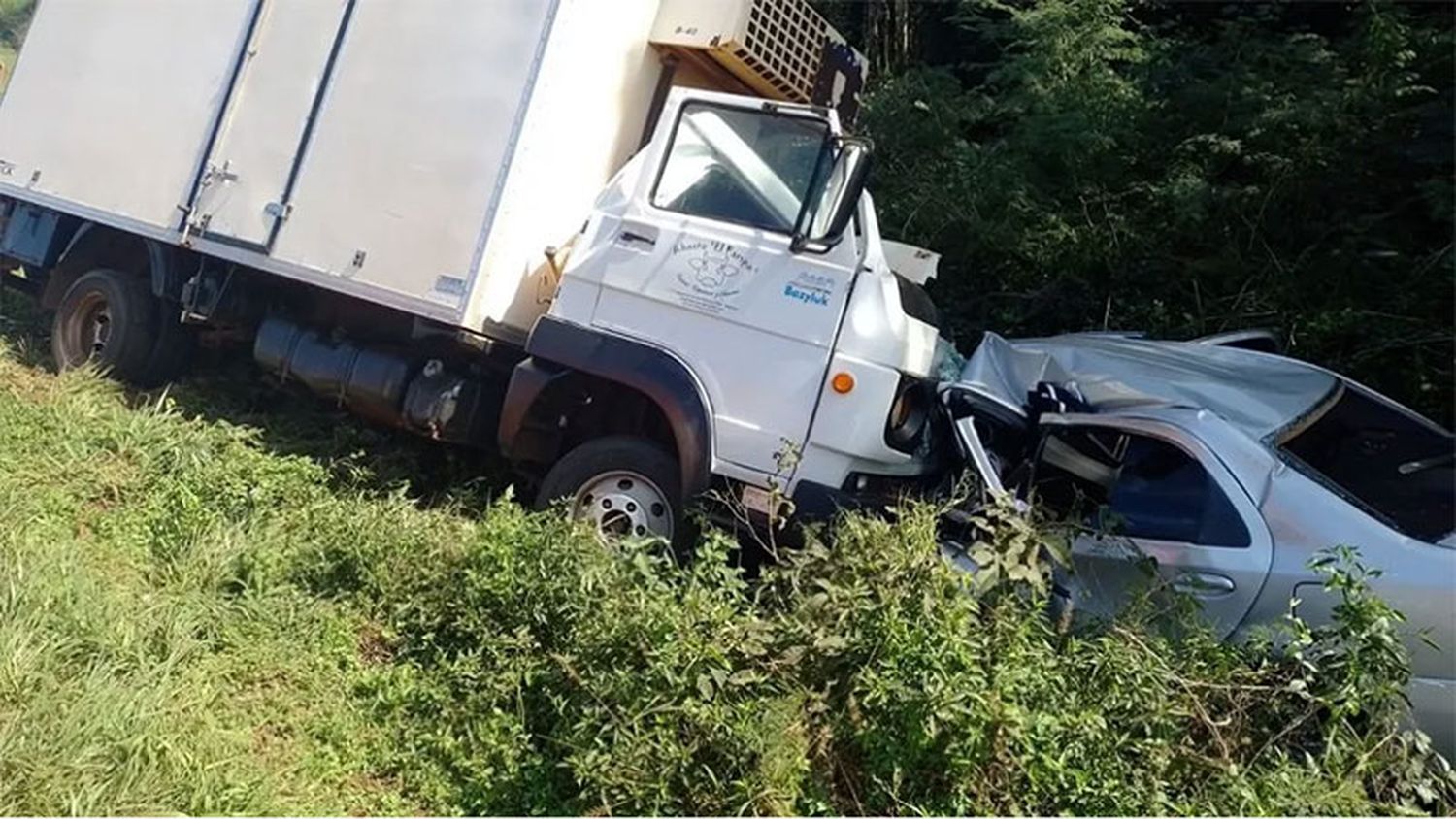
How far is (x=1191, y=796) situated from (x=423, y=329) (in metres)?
4.19

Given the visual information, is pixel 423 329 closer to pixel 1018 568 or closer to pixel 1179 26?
pixel 1018 568

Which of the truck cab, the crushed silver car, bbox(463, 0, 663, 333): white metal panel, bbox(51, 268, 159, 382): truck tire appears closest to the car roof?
the crushed silver car

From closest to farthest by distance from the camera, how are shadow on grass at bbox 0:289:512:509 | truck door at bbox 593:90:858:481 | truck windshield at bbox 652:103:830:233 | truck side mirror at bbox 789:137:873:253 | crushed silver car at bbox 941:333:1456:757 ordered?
crushed silver car at bbox 941:333:1456:757, truck side mirror at bbox 789:137:873:253, truck door at bbox 593:90:858:481, truck windshield at bbox 652:103:830:233, shadow on grass at bbox 0:289:512:509

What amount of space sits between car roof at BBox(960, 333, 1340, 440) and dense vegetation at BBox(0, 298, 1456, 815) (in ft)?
3.47

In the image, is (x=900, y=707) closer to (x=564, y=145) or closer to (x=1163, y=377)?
(x=1163, y=377)

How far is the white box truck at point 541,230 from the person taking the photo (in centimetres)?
509

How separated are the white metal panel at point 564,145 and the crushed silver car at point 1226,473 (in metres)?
2.19

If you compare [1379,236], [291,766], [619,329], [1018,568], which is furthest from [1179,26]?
[291,766]

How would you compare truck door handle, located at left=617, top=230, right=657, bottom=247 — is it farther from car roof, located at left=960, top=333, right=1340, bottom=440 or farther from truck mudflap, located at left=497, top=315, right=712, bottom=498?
car roof, located at left=960, top=333, right=1340, bottom=440

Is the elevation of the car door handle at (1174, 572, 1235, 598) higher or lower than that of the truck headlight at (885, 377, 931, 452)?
lower

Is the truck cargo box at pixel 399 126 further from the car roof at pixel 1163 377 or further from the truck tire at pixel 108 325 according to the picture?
the car roof at pixel 1163 377

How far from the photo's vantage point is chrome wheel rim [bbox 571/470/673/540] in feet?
17.4

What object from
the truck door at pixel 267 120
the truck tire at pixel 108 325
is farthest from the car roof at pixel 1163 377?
the truck tire at pixel 108 325

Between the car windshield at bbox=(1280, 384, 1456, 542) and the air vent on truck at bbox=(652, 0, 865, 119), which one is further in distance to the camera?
the air vent on truck at bbox=(652, 0, 865, 119)
